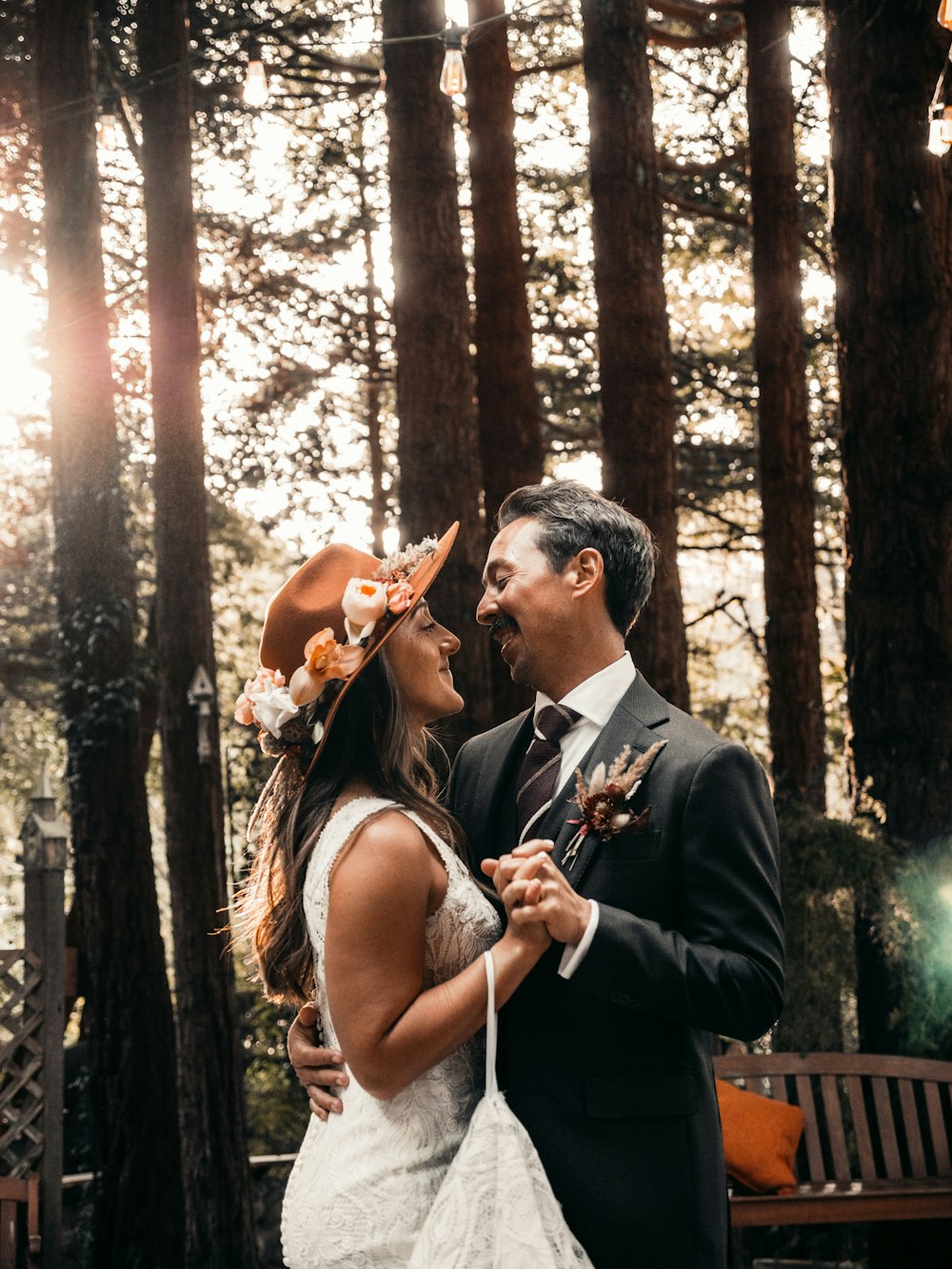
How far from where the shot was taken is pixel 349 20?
46.1 ft

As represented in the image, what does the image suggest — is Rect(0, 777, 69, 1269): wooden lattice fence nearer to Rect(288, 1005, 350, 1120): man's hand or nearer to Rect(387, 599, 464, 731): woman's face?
Rect(288, 1005, 350, 1120): man's hand

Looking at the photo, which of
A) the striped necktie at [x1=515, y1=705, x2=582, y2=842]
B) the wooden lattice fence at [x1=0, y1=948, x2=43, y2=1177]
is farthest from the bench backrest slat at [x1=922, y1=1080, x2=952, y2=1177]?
the wooden lattice fence at [x1=0, y1=948, x2=43, y2=1177]

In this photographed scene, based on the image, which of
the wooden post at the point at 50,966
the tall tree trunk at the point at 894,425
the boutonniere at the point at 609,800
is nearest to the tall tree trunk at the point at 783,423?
the tall tree trunk at the point at 894,425

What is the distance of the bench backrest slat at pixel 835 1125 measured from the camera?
6117 mm

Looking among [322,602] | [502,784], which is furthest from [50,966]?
[322,602]

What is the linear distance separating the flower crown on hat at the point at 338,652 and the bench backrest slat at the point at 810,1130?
13.6ft

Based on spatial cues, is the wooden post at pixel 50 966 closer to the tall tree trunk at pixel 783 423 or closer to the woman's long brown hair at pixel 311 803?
the woman's long brown hair at pixel 311 803

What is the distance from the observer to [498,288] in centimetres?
1064

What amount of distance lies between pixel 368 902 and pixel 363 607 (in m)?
0.59

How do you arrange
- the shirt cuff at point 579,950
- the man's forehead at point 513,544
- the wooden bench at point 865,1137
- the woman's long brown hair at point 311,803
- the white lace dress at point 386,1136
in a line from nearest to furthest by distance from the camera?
1. the shirt cuff at point 579,950
2. the white lace dress at point 386,1136
3. the woman's long brown hair at point 311,803
4. the man's forehead at point 513,544
5. the wooden bench at point 865,1137

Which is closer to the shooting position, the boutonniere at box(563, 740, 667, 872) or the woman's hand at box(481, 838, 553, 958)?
the woman's hand at box(481, 838, 553, 958)

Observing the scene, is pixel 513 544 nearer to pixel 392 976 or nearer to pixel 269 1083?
pixel 392 976

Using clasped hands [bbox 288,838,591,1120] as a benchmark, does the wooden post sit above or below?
below

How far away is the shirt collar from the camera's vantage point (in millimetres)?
2959
